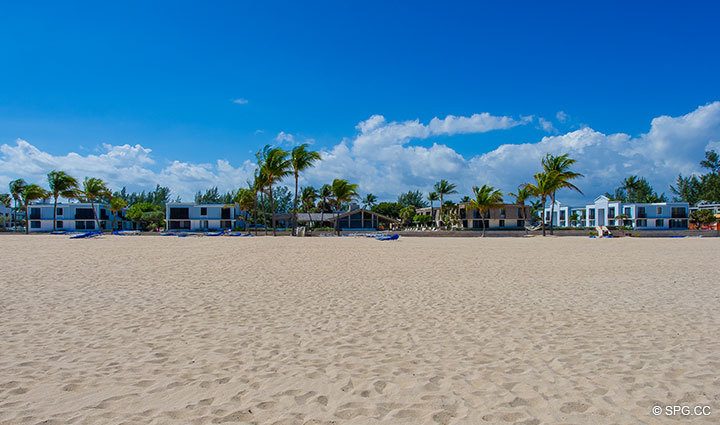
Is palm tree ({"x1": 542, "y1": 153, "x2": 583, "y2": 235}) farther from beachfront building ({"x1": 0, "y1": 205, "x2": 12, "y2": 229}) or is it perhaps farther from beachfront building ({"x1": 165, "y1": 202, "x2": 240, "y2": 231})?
beachfront building ({"x1": 0, "y1": 205, "x2": 12, "y2": 229})

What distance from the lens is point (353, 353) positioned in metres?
5.29

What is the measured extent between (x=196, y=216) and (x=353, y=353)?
72.8 meters

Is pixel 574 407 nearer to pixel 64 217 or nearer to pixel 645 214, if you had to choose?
pixel 645 214

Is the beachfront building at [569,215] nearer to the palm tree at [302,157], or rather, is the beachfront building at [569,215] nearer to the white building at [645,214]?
the white building at [645,214]

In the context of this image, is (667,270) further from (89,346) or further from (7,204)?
(7,204)

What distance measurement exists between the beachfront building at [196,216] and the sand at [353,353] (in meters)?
64.3

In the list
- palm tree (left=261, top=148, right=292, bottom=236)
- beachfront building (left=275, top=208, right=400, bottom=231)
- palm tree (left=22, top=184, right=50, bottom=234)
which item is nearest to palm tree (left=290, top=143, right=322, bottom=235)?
palm tree (left=261, top=148, right=292, bottom=236)

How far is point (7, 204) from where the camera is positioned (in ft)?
293

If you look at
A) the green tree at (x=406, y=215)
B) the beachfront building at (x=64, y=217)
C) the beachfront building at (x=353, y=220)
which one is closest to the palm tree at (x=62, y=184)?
the beachfront building at (x=64, y=217)

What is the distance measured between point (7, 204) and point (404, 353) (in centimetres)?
11126

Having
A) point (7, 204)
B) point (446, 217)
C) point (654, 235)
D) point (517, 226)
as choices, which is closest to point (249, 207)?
point (446, 217)

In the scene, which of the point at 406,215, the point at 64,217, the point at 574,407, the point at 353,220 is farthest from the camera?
the point at 406,215

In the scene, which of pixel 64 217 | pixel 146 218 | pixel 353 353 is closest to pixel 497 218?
pixel 146 218

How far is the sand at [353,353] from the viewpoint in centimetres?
368
